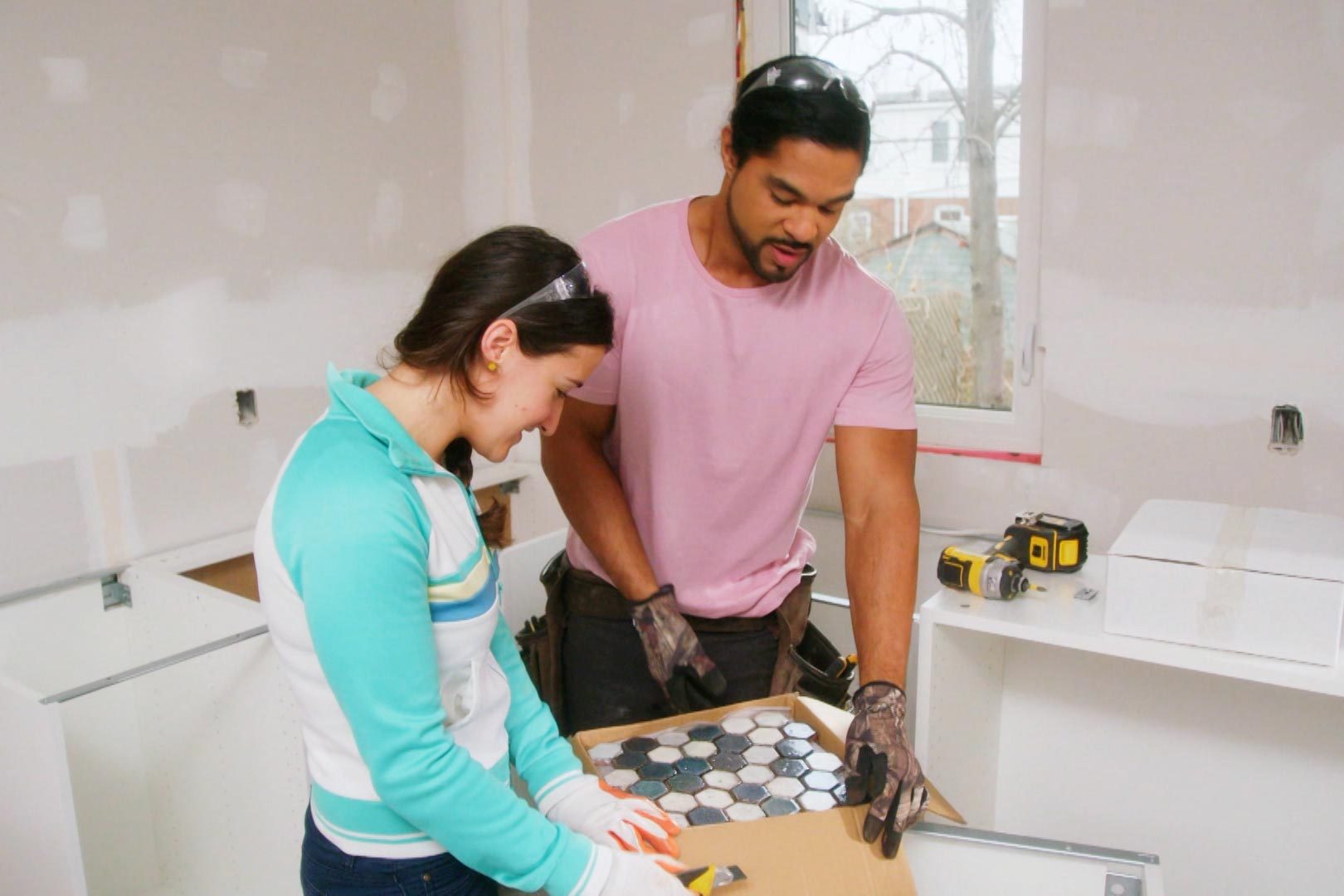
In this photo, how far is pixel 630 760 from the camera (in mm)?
1091

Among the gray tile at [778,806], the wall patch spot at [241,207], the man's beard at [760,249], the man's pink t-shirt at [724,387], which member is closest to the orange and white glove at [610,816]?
the gray tile at [778,806]

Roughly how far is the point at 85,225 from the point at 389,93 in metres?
0.86

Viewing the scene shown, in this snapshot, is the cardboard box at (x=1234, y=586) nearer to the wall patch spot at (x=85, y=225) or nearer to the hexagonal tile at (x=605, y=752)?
the hexagonal tile at (x=605, y=752)

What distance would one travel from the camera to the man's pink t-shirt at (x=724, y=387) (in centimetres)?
133

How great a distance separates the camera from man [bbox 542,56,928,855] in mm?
1325

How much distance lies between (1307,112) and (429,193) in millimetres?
1980

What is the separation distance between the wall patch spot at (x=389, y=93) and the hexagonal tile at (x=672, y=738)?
190 centimetres

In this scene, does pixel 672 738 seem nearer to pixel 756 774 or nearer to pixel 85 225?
pixel 756 774

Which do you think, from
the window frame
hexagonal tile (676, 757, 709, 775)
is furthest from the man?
the window frame

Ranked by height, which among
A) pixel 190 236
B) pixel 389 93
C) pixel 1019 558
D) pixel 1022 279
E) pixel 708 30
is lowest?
pixel 1019 558

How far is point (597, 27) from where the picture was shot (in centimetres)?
260

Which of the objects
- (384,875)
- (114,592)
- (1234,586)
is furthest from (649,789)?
(114,592)

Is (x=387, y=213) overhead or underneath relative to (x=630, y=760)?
overhead

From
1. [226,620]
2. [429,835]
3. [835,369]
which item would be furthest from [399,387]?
[226,620]
